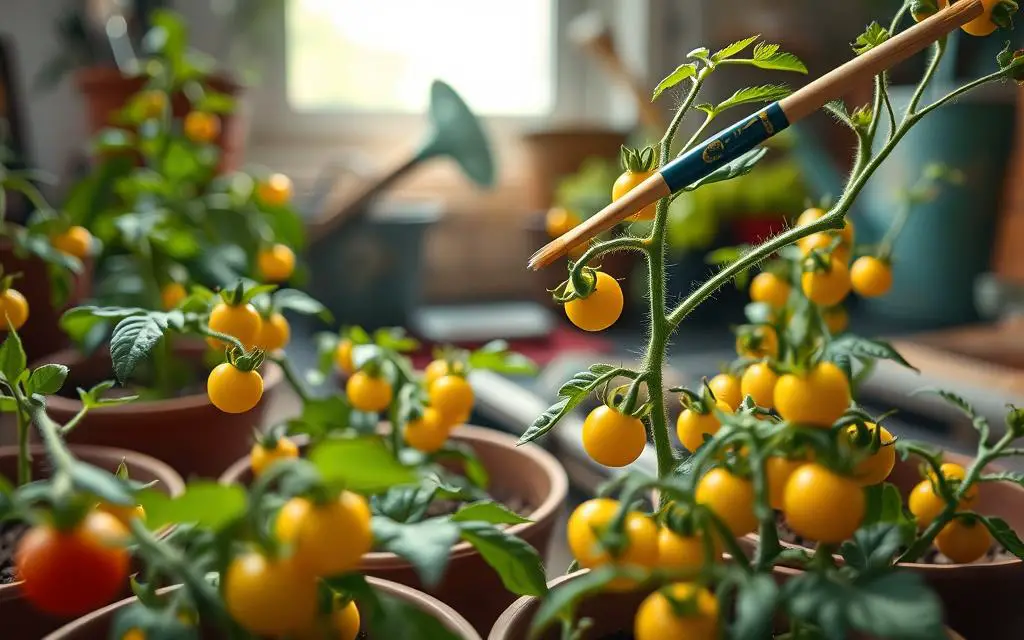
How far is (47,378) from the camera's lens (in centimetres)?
42

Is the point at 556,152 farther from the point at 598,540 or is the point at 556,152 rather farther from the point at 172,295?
the point at 598,540

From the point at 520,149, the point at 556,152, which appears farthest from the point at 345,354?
the point at 520,149

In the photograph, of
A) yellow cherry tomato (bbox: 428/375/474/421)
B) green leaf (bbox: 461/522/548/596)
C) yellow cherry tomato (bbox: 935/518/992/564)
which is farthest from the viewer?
yellow cherry tomato (bbox: 428/375/474/421)

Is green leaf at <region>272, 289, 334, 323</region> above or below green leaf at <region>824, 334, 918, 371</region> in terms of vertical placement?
below

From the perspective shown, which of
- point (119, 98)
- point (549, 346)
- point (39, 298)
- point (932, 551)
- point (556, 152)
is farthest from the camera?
point (556, 152)

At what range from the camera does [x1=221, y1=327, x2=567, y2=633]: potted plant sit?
36cm

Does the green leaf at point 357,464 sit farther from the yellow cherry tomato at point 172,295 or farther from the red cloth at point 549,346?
the red cloth at point 549,346

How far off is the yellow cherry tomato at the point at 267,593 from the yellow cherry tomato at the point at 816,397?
17 cm

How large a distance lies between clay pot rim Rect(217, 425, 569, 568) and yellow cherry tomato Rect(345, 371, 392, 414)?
3.5 inches

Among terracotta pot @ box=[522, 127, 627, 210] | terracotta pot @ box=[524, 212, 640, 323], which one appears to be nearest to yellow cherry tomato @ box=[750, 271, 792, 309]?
terracotta pot @ box=[524, 212, 640, 323]

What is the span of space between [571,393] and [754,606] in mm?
145

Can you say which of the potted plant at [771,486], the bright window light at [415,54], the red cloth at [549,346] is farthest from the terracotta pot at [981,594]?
the bright window light at [415,54]

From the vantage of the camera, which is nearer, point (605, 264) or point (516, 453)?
point (516, 453)

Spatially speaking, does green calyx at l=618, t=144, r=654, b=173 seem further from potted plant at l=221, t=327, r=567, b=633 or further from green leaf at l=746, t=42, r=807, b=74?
potted plant at l=221, t=327, r=567, b=633
